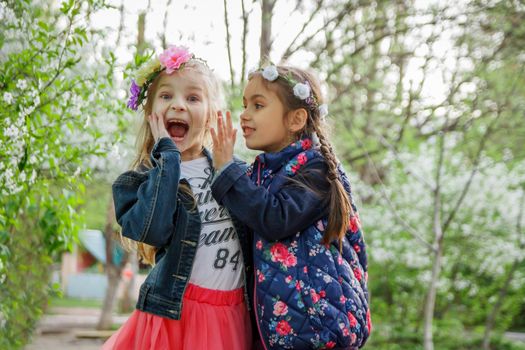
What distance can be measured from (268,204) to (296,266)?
221mm

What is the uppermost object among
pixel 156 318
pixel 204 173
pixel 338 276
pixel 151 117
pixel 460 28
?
pixel 460 28

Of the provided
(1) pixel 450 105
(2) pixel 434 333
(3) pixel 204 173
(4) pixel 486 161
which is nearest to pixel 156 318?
(3) pixel 204 173

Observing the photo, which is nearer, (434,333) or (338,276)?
(338,276)

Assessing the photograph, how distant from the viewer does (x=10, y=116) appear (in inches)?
111

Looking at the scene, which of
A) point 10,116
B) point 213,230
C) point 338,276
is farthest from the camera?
point 10,116

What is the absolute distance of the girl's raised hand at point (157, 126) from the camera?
2.27 metres

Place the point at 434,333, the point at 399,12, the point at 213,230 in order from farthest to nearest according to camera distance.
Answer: the point at 434,333
the point at 399,12
the point at 213,230

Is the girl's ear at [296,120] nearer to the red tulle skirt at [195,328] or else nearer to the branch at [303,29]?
the red tulle skirt at [195,328]

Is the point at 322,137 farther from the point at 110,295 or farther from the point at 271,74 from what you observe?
the point at 110,295

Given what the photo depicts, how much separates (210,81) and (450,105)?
217 inches

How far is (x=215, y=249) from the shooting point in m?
2.31

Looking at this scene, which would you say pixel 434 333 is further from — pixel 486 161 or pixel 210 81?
pixel 210 81

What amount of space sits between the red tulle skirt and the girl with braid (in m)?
0.16

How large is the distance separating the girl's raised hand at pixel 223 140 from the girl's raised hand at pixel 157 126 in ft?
0.63
